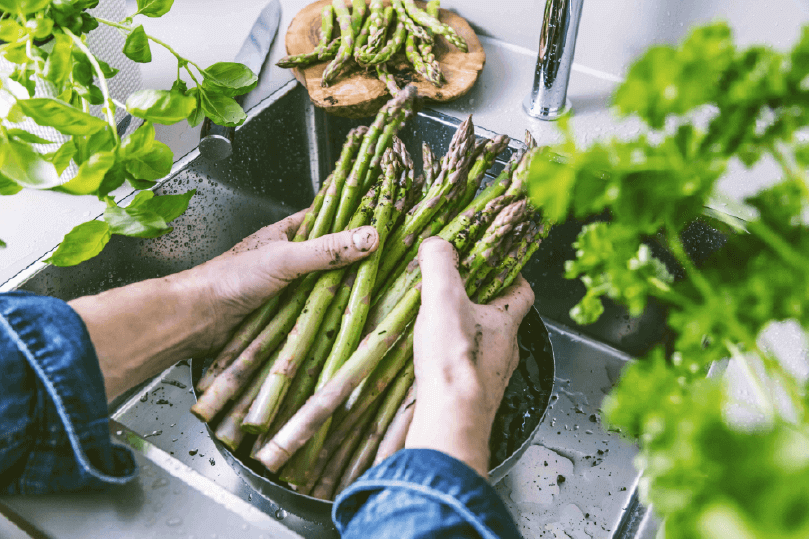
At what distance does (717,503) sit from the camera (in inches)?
12.2

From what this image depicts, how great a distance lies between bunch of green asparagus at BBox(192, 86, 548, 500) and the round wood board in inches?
5.3

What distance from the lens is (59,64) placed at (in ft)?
2.81

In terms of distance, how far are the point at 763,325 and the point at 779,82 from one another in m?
0.21

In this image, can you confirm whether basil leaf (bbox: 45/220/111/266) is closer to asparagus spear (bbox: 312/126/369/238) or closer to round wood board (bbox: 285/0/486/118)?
asparagus spear (bbox: 312/126/369/238)

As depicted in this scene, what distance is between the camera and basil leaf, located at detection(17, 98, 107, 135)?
0.72m

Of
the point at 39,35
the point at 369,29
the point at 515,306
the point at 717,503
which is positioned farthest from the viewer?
the point at 369,29

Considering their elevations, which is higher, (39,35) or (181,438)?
(39,35)

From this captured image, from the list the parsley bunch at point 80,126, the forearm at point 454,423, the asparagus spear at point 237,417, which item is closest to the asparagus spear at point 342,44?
the parsley bunch at point 80,126

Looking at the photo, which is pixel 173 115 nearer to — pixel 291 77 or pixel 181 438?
pixel 181 438

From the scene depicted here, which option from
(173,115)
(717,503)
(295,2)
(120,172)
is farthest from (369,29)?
(717,503)

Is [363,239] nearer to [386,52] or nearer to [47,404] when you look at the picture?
[47,404]

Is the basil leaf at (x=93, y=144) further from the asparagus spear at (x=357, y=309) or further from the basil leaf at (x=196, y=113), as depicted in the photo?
the asparagus spear at (x=357, y=309)

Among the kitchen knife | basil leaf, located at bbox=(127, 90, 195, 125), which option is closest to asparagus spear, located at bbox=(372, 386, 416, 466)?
basil leaf, located at bbox=(127, 90, 195, 125)

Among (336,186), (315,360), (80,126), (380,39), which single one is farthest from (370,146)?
(80,126)
